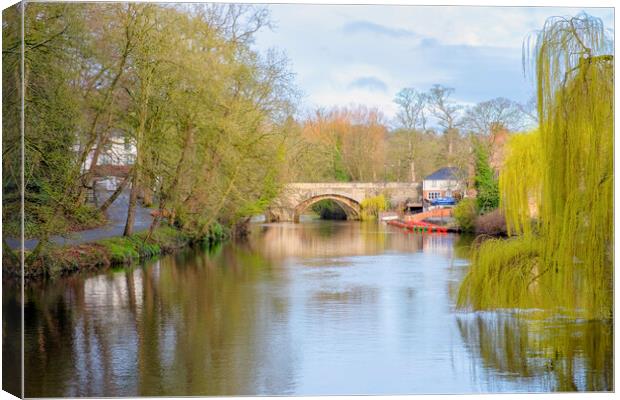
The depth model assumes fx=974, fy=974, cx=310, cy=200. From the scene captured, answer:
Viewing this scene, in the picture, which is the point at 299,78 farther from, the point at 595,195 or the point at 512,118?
the point at 595,195

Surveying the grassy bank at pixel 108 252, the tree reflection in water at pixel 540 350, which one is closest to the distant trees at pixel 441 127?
the tree reflection in water at pixel 540 350

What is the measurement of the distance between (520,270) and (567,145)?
1.55 m

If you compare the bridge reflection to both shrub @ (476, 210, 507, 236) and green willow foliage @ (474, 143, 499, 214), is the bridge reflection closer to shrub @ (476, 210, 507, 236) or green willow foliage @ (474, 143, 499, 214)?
shrub @ (476, 210, 507, 236)

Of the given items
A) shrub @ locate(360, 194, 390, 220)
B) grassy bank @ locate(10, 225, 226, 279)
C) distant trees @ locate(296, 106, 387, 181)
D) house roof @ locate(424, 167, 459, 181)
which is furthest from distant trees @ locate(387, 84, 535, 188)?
grassy bank @ locate(10, 225, 226, 279)

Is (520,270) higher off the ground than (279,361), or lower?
higher

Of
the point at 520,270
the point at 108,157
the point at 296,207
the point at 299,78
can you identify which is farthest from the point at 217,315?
the point at 296,207

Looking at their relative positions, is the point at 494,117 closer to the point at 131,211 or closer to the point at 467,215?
the point at 467,215

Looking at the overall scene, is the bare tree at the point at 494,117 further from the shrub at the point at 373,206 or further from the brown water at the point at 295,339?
the shrub at the point at 373,206

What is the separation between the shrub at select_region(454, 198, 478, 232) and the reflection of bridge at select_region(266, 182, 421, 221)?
850 mm

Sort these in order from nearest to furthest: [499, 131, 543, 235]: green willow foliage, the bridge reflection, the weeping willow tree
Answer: the weeping willow tree
[499, 131, 543, 235]: green willow foliage
the bridge reflection

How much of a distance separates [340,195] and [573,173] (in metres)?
17.1

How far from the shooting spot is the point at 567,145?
9883 mm

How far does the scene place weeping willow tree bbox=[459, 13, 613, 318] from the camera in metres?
9.77

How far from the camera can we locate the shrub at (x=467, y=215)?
17344 mm
